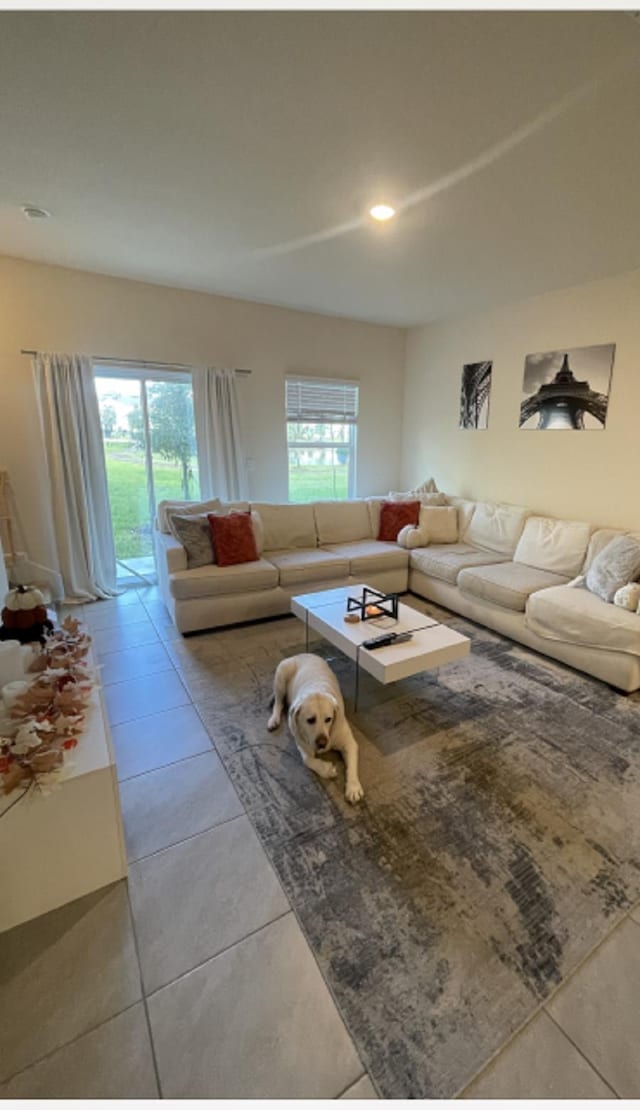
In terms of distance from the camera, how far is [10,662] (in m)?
1.72

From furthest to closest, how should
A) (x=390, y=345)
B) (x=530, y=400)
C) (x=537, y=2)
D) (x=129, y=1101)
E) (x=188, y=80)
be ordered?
(x=390, y=345), (x=530, y=400), (x=188, y=80), (x=537, y=2), (x=129, y=1101)

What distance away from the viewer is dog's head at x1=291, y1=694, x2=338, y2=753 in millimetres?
1784

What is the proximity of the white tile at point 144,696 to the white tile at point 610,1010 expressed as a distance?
6.21 feet

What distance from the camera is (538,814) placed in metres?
1.69

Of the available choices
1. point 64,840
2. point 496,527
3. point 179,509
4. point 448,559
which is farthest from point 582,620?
point 179,509

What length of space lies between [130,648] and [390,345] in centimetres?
434

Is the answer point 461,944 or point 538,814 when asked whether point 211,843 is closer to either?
point 461,944

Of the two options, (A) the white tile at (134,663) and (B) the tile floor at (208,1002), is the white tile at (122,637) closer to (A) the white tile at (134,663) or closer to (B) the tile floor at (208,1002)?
(A) the white tile at (134,663)

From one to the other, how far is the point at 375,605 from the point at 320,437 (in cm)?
Answer: 294

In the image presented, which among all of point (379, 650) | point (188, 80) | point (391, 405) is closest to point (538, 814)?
point (379, 650)

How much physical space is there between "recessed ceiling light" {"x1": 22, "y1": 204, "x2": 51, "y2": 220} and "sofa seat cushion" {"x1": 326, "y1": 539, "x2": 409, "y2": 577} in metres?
2.90

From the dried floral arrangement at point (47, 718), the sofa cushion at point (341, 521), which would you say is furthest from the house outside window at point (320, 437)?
the dried floral arrangement at point (47, 718)

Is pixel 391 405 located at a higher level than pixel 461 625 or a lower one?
higher

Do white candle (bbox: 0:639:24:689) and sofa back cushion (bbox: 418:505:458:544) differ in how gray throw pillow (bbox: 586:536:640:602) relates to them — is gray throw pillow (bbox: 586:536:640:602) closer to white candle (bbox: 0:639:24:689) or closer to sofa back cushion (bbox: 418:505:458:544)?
sofa back cushion (bbox: 418:505:458:544)
